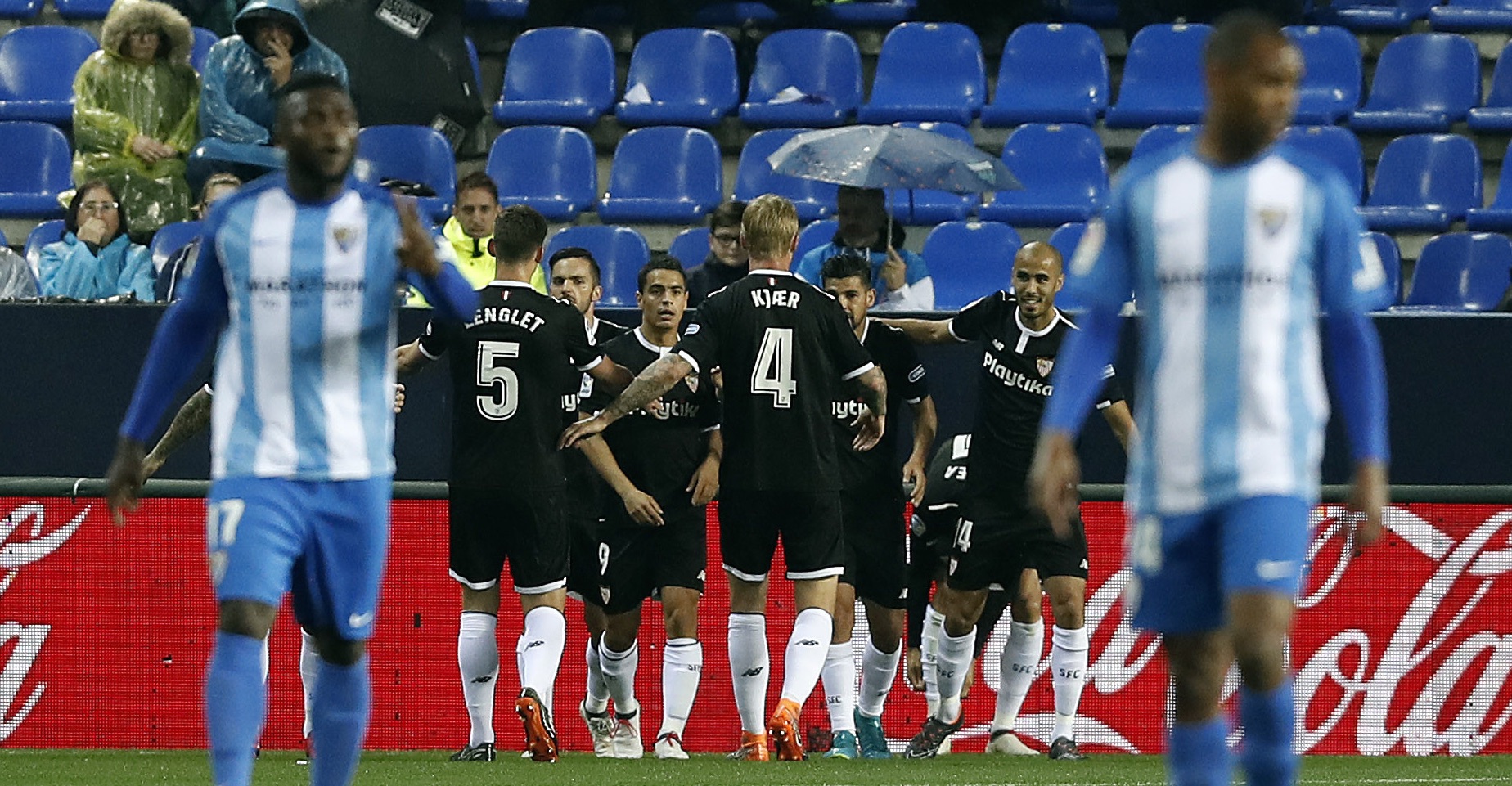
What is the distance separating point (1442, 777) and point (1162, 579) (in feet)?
14.5

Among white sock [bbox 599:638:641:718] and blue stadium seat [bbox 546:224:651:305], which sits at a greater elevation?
blue stadium seat [bbox 546:224:651:305]

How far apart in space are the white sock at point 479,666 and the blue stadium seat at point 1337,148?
20.9 ft

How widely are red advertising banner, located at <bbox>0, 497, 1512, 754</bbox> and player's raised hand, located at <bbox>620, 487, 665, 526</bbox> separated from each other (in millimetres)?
1170

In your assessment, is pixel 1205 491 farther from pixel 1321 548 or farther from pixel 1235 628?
pixel 1321 548

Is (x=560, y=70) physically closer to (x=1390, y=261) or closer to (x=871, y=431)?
(x=1390, y=261)

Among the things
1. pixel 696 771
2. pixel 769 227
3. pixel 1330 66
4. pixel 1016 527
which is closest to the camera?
pixel 696 771

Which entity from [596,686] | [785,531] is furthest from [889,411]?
[596,686]

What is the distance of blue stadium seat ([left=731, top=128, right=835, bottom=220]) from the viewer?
43.8 ft

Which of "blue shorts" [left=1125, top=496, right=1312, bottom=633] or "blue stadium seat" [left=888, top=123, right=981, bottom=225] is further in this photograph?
"blue stadium seat" [left=888, top=123, right=981, bottom=225]

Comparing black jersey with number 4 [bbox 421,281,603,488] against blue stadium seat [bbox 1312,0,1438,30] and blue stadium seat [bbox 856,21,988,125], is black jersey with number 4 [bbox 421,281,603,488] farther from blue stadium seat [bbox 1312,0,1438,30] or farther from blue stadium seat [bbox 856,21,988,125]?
blue stadium seat [bbox 1312,0,1438,30]

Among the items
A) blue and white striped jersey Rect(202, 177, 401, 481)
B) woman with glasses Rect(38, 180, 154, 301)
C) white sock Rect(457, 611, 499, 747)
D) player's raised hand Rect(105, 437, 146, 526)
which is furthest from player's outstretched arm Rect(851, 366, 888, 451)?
woman with glasses Rect(38, 180, 154, 301)

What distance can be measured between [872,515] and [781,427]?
1229mm

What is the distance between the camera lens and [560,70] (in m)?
14.5

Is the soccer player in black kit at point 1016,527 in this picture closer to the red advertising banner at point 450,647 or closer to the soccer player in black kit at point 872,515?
the soccer player in black kit at point 872,515
